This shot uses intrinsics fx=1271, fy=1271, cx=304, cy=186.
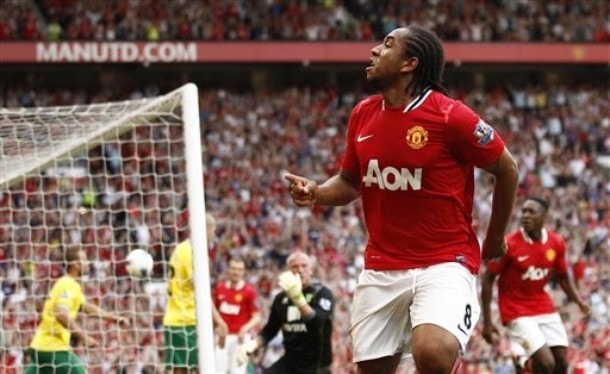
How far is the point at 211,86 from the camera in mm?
32031

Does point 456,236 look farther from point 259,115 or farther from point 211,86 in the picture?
point 211,86

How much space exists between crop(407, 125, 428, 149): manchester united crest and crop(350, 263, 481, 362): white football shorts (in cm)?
57

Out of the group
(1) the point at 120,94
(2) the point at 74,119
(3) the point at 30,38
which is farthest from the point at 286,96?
(2) the point at 74,119

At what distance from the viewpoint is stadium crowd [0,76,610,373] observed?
17.1 m

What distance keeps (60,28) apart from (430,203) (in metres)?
25.7

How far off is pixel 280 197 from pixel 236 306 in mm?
13194

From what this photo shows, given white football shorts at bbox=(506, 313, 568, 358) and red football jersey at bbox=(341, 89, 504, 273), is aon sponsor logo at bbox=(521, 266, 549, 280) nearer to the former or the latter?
white football shorts at bbox=(506, 313, 568, 358)

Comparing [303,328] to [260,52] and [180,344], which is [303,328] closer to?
[180,344]

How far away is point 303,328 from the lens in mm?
10570

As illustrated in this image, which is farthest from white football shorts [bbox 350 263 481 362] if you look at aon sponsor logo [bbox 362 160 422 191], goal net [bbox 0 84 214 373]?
goal net [bbox 0 84 214 373]

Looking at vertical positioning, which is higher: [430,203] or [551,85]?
[551,85]

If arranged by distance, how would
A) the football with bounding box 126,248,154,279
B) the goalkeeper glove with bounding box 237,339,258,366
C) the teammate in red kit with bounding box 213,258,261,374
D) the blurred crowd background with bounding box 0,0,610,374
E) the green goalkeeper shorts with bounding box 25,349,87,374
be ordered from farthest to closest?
the blurred crowd background with bounding box 0,0,610,374, the teammate in red kit with bounding box 213,258,261,374, the green goalkeeper shorts with bounding box 25,349,87,374, the goalkeeper glove with bounding box 237,339,258,366, the football with bounding box 126,248,154,279

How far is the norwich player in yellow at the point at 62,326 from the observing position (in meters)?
10.5

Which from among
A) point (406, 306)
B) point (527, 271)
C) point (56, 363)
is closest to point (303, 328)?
point (527, 271)
